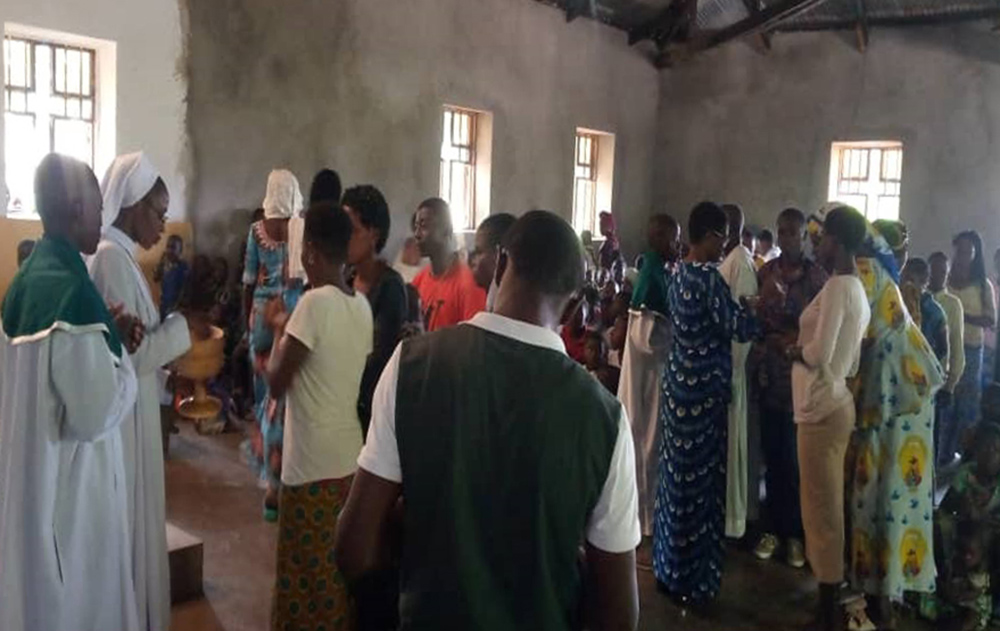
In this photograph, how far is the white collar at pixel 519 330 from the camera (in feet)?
5.00

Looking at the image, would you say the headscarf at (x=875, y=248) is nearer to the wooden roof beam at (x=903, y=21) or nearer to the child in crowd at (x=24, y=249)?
the child in crowd at (x=24, y=249)

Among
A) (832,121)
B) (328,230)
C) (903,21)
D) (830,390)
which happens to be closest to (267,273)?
Result: (328,230)

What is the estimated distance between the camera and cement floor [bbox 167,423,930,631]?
359cm

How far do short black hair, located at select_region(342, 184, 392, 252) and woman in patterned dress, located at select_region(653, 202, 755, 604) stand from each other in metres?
1.33

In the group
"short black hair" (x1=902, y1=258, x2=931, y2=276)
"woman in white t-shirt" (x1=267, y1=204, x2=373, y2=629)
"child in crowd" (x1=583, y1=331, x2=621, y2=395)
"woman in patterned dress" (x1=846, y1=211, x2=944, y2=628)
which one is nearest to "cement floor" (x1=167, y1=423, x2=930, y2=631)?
"woman in patterned dress" (x1=846, y1=211, x2=944, y2=628)

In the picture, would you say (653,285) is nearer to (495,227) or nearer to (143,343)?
(495,227)

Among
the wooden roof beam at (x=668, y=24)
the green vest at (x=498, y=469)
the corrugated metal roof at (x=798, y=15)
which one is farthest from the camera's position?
the wooden roof beam at (x=668, y=24)

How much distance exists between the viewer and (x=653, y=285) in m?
4.32

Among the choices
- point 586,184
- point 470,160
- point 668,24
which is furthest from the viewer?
point 586,184

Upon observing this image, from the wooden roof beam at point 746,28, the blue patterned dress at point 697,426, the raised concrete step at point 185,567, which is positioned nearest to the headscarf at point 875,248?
the blue patterned dress at point 697,426

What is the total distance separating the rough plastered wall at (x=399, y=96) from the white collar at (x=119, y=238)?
4.42 meters

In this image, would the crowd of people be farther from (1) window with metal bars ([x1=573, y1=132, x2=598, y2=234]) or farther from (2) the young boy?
(1) window with metal bars ([x1=573, y1=132, x2=598, y2=234])

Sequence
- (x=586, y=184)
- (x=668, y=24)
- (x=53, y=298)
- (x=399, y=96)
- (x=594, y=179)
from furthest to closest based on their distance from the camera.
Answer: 1. (x=594, y=179)
2. (x=586, y=184)
3. (x=668, y=24)
4. (x=399, y=96)
5. (x=53, y=298)

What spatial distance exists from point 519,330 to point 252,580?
2.81 meters
